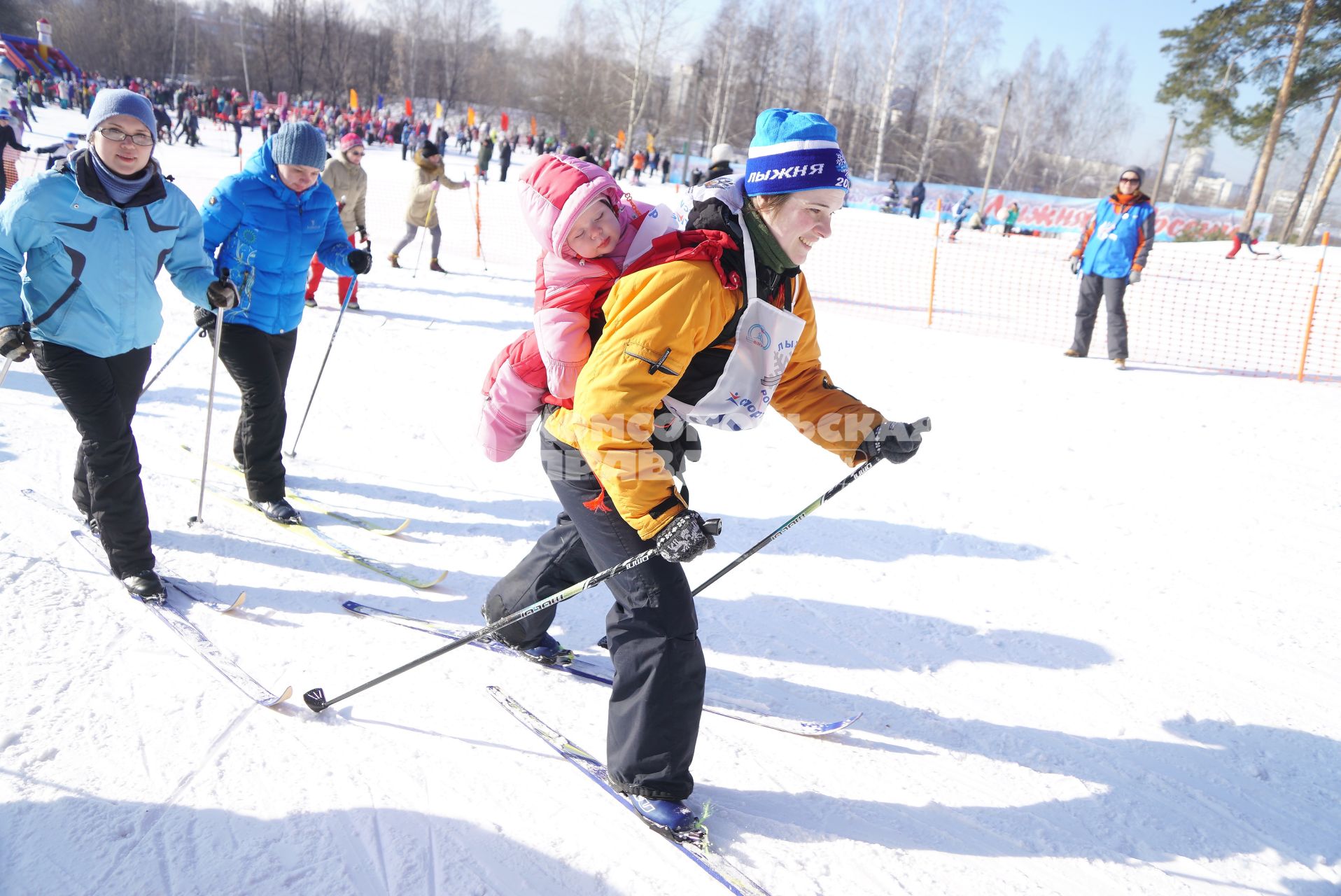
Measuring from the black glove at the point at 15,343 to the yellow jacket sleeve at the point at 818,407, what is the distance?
262 cm

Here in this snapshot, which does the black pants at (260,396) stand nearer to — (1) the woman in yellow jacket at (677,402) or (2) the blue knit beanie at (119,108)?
(2) the blue knit beanie at (119,108)

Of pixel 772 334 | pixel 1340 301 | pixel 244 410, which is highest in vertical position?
pixel 1340 301

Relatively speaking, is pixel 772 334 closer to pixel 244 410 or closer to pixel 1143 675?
pixel 1143 675

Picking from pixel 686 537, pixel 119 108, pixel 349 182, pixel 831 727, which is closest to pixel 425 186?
pixel 349 182

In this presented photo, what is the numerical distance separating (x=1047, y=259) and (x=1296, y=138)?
16.1m

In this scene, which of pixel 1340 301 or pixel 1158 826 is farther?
pixel 1340 301

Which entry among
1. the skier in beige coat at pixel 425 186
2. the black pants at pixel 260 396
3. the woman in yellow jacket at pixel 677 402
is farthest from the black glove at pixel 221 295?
the skier in beige coat at pixel 425 186

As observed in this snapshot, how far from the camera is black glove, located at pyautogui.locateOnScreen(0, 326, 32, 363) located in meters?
2.69

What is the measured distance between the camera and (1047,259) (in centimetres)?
1723

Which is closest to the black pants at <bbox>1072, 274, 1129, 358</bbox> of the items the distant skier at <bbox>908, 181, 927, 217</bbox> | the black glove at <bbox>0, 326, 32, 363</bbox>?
the black glove at <bbox>0, 326, 32, 363</bbox>

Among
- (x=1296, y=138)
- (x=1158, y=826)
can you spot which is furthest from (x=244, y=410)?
(x=1296, y=138)

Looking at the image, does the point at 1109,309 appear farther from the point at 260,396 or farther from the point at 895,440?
the point at 260,396

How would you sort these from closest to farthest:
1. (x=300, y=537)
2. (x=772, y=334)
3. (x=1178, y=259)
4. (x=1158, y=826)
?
1. (x=772, y=334)
2. (x=1158, y=826)
3. (x=300, y=537)
4. (x=1178, y=259)

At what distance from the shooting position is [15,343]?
2.72 metres
